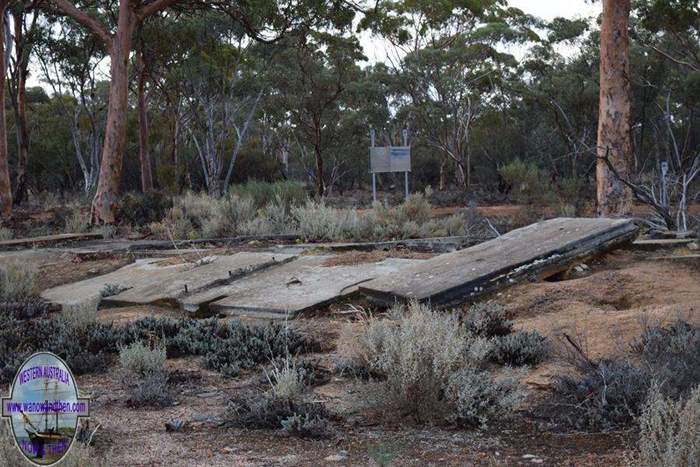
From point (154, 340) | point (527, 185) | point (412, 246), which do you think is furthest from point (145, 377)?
point (527, 185)

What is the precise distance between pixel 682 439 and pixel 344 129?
39.1m

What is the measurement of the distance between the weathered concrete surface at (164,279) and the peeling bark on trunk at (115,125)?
711 centimetres

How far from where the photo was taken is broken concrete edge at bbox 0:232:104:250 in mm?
11977

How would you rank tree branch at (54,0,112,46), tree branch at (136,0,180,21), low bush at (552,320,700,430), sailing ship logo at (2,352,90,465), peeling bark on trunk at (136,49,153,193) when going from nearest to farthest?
1. sailing ship logo at (2,352,90,465)
2. low bush at (552,320,700,430)
3. tree branch at (54,0,112,46)
4. tree branch at (136,0,180,21)
5. peeling bark on trunk at (136,49,153,193)

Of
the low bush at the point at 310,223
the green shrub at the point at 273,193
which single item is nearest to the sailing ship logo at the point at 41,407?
the low bush at the point at 310,223

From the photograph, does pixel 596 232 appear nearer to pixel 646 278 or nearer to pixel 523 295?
pixel 646 278

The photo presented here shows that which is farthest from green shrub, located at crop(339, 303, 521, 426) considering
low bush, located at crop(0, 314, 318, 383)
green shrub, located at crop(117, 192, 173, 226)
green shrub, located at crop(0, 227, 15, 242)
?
green shrub, located at crop(117, 192, 173, 226)

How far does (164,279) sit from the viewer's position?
8016 millimetres

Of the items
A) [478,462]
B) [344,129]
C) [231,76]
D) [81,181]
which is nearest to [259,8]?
[231,76]

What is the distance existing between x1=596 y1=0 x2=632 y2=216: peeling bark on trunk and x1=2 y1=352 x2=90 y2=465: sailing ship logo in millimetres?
12206

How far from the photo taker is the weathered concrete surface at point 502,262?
596 cm

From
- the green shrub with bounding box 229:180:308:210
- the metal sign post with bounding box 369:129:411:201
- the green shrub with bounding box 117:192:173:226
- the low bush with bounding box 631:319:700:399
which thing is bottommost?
the low bush with bounding box 631:319:700:399

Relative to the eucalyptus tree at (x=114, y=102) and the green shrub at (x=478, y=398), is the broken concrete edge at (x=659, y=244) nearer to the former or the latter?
the green shrub at (x=478, y=398)

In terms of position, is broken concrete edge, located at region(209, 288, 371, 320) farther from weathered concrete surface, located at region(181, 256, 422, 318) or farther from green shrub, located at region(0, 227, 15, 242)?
green shrub, located at region(0, 227, 15, 242)
